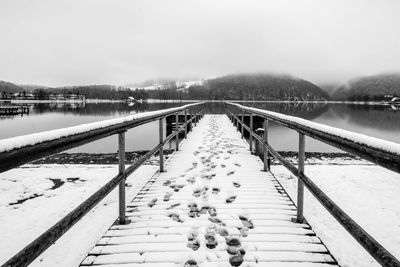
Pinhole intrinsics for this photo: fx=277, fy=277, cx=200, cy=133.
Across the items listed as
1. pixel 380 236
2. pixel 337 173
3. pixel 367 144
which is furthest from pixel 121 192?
pixel 337 173

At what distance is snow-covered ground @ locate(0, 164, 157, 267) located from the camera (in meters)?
2.92

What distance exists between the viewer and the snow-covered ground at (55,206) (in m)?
2.92

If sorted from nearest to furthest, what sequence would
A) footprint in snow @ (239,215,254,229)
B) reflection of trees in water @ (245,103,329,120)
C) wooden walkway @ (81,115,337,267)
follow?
1. wooden walkway @ (81,115,337,267)
2. footprint in snow @ (239,215,254,229)
3. reflection of trees in water @ (245,103,329,120)

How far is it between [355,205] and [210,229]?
298 centimetres

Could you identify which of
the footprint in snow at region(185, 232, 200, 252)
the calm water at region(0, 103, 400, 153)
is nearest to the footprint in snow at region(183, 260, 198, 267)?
the footprint in snow at region(185, 232, 200, 252)

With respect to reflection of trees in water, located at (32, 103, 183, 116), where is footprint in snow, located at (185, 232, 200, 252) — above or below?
below

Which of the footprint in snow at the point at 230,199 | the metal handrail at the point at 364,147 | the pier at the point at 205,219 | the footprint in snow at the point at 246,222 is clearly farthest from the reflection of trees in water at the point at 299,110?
the metal handrail at the point at 364,147

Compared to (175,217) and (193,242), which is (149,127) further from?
(193,242)

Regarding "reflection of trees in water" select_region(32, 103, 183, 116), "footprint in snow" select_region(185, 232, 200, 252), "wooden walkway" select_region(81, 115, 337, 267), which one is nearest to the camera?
"wooden walkway" select_region(81, 115, 337, 267)

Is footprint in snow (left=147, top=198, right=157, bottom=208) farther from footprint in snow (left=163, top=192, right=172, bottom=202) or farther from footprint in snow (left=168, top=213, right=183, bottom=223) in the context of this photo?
footprint in snow (left=168, top=213, right=183, bottom=223)

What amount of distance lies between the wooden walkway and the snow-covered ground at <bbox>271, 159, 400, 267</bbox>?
0.34 m

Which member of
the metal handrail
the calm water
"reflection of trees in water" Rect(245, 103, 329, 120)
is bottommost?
the calm water

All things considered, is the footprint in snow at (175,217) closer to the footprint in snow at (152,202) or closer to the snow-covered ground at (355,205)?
the footprint in snow at (152,202)

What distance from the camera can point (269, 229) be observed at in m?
2.98
